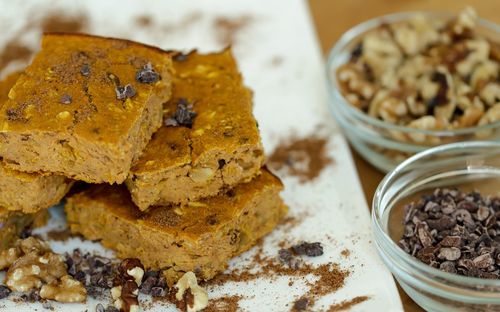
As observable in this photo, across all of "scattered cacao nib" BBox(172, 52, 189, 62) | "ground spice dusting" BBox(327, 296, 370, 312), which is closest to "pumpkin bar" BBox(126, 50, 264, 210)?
"scattered cacao nib" BBox(172, 52, 189, 62)

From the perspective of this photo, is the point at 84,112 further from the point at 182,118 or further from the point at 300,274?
the point at 300,274

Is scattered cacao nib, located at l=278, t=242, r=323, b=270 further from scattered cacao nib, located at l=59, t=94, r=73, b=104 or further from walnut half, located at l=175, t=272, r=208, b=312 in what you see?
scattered cacao nib, located at l=59, t=94, r=73, b=104

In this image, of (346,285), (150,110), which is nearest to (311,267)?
(346,285)

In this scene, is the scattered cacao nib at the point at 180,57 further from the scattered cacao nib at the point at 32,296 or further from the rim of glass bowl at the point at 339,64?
the scattered cacao nib at the point at 32,296

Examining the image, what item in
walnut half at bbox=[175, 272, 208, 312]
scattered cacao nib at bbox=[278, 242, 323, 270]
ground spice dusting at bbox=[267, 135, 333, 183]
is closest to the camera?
walnut half at bbox=[175, 272, 208, 312]

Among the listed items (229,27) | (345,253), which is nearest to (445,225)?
(345,253)

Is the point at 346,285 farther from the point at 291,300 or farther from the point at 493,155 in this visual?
the point at 493,155
